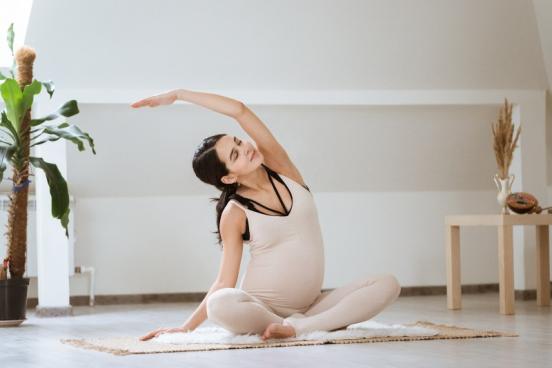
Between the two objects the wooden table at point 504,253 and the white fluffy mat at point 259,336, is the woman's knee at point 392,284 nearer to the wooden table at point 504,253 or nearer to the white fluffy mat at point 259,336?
the white fluffy mat at point 259,336

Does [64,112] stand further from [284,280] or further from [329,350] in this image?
[329,350]

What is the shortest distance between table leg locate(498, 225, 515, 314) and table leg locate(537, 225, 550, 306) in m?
0.54

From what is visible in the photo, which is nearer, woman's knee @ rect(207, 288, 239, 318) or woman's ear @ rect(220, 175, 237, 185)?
woman's knee @ rect(207, 288, 239, 318)

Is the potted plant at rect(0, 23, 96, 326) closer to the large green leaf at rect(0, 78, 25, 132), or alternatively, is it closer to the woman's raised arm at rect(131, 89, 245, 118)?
the large green leaf at rect(0, 78, 25, 132)

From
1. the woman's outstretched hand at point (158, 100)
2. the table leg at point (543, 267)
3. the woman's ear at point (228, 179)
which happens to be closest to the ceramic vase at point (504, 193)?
Answer: the table leg at point (543, 267)

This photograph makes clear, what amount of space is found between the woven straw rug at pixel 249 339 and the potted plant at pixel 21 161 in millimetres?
1225

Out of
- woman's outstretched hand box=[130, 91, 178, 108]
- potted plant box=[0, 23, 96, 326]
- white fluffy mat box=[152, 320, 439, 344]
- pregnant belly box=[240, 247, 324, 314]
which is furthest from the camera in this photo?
potted plant box=[0, 23, 96, 326]

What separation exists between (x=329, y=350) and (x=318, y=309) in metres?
0.39

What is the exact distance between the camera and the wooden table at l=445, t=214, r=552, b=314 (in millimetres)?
4363

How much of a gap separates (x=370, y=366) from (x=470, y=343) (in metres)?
0.64

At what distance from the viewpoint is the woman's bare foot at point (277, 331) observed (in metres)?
2.91

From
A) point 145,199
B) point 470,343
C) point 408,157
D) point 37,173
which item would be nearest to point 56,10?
point 37,173

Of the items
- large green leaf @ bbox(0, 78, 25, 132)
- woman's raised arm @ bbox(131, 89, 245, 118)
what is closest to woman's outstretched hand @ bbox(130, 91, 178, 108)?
woman's raised arm @ bbox(131, 89, 245, 118)

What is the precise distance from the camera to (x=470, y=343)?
297 cm
